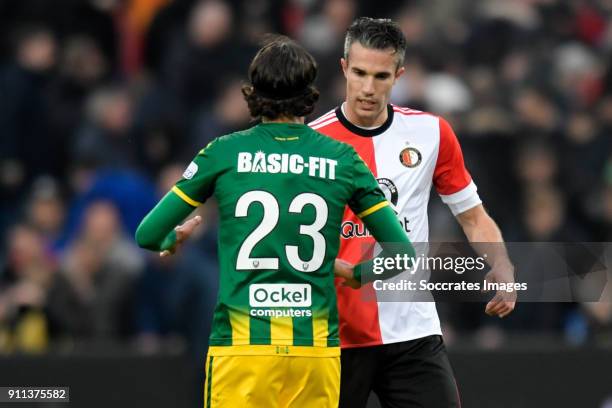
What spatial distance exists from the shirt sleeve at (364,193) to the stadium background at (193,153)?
4.58m

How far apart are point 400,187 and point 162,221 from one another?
4.83ft

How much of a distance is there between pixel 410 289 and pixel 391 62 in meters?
1.02

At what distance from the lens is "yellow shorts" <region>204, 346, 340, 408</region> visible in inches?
189

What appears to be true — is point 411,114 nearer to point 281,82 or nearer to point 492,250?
point 492,250

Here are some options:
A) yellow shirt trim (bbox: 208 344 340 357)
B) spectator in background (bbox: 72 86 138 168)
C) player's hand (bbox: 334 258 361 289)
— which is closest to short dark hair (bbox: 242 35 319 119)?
player's hand (bbox: 334 258 361 289)

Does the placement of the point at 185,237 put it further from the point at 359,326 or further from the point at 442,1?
the point at 442,1

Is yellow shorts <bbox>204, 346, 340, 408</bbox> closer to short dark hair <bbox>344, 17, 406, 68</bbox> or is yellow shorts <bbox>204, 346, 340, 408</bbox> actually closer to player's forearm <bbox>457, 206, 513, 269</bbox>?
player's forearm <bbox>457, 206, 513, 269</bbox>

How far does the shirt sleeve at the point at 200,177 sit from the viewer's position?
4844mm

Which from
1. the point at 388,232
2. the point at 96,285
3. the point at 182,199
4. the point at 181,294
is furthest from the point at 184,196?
the point at 96,285

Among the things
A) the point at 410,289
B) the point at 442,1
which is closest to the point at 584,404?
the point at 410,289

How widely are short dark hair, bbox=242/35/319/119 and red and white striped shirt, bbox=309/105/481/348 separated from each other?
1106mm

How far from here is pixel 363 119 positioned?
602cm

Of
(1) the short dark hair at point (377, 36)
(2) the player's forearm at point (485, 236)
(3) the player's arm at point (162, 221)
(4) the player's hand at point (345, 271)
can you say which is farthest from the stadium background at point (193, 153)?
(3) the player's arm at point (162, 221)

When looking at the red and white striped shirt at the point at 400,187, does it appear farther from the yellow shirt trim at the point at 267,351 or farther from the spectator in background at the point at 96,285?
the spectator in background at the point at 96,285
